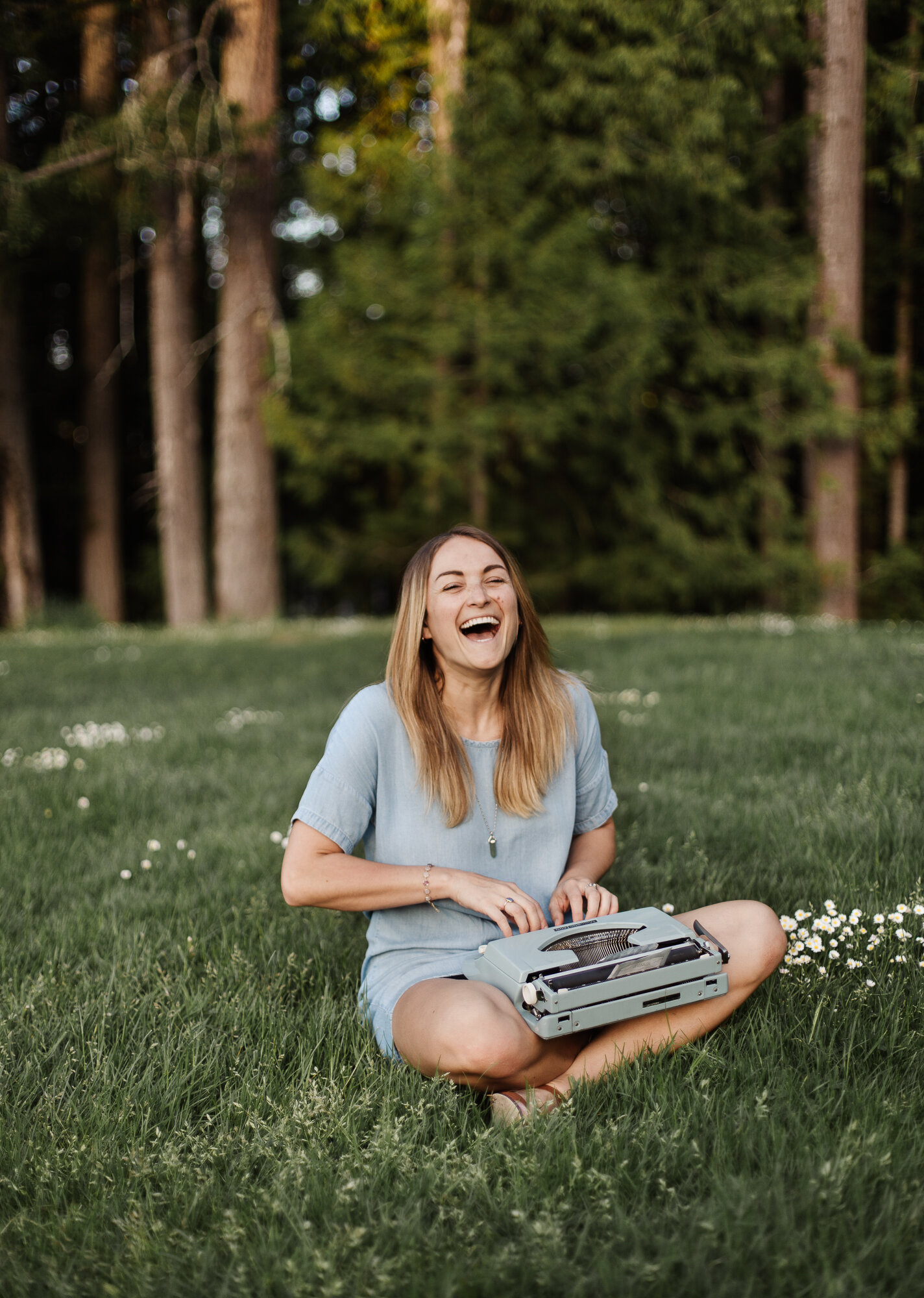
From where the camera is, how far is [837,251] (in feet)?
48.7

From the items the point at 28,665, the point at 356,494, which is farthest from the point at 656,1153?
the point at 356,494

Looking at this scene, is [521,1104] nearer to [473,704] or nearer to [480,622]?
[473,704]

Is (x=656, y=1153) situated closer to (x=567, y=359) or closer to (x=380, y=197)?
(x=567, y=359)

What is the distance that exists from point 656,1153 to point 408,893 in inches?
35.4

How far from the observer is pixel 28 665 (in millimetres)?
9188

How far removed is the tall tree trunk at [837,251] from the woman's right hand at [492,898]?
14.1m

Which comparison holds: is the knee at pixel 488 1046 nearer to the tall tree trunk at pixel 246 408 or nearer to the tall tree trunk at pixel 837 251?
the tall tree trunk at pixel 246 408

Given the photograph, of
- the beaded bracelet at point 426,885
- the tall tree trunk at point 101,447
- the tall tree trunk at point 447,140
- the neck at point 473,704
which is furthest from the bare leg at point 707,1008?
the tall tree trunk at point 101,447

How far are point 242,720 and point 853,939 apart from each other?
15.6ft

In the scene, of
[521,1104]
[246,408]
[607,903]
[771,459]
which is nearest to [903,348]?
[771,459]

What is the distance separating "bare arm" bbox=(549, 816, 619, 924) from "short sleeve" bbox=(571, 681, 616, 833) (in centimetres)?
4

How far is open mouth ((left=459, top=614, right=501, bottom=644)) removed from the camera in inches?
108

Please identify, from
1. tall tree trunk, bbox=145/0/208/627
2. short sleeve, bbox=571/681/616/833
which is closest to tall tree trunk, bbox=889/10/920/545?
tall tree trunk, bbox=145/0/208/627

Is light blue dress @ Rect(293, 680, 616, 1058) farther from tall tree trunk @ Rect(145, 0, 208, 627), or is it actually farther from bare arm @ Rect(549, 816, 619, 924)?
tall tree trunk @ Rect(145, 0, 208, 627)
